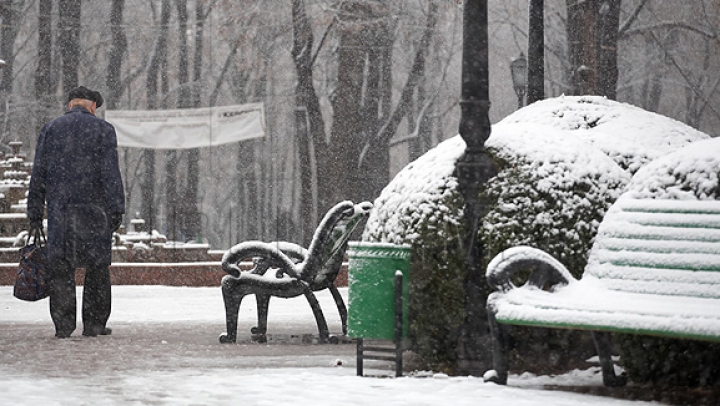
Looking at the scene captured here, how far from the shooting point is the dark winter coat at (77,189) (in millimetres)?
11219

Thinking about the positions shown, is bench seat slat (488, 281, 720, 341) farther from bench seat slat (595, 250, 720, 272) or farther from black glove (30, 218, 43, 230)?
black glove (30, 218, 43, 230)

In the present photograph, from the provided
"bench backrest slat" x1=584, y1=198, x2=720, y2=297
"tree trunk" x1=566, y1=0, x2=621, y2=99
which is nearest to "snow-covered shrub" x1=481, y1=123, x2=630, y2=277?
"bench backrest slat" x1=584, y1=198, x2=720, y2=297

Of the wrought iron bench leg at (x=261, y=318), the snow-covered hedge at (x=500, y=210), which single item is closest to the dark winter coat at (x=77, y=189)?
the wrought iron bench leg at (x=261, y=318)

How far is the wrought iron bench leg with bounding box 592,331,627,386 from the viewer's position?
286 inches

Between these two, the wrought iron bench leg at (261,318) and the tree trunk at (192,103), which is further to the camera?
the tree trunk at (192,103)

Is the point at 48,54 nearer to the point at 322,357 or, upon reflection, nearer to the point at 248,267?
the point at 248,267

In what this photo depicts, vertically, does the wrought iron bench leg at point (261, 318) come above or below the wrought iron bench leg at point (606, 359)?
below

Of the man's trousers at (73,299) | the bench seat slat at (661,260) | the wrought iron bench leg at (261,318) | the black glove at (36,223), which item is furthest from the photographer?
the black glove at (36,223)

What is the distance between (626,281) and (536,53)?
4.80 m

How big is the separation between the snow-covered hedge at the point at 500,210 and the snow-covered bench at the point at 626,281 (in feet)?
1.16

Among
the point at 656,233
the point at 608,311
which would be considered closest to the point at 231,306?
the point at 656,233

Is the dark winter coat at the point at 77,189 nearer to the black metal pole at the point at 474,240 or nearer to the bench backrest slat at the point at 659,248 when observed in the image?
the black metal pole at the point at 474,240

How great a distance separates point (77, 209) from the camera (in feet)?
37.1

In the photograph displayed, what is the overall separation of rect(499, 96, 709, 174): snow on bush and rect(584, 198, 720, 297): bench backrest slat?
1.25 m
